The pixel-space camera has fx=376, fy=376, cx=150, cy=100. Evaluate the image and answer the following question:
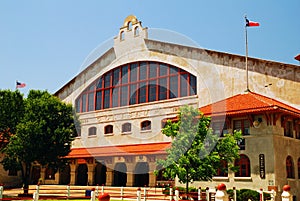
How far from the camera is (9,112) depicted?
114ft

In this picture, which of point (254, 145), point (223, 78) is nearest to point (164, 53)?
point (223, 78)

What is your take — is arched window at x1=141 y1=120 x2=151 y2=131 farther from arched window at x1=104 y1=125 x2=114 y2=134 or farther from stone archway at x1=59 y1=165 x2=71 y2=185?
stone archway at x1=59 y1=165 x2=71 y2=185

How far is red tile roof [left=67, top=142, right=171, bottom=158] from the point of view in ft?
115

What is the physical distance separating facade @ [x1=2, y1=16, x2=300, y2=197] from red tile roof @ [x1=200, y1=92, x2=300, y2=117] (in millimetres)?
80

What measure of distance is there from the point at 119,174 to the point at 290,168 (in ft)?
62.9

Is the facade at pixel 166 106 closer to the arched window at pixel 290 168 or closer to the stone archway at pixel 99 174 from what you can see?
the arched window at pixel 290 168

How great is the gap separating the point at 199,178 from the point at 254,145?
6.14 m

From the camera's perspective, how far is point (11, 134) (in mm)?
35562

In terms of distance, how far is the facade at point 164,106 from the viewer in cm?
2739

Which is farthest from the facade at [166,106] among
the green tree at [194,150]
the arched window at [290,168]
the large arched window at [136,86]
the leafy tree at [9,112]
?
the leafy tree at [9,112]

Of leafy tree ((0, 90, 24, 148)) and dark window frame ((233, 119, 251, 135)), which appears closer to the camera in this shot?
dark window frame ((233, 119, 251, 135))

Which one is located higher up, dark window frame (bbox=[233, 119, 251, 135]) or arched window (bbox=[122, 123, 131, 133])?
arched window (bbox=[122, 123, 131, 133])

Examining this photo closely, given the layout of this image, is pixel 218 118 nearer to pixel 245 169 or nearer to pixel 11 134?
pixel 245 169

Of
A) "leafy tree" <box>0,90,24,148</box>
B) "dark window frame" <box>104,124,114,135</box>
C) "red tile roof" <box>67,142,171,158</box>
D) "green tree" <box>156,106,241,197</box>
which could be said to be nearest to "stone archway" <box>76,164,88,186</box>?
"red tile roof" <box>67,142,171,158</box>
